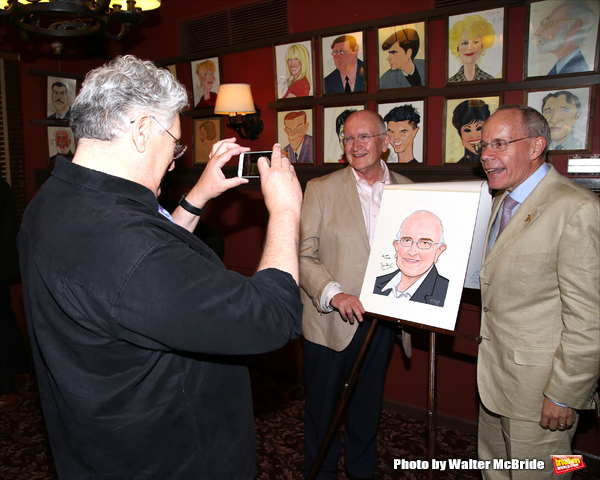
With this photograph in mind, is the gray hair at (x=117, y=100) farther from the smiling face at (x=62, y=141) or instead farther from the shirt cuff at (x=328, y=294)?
the smiling face at (x=62, y=141)

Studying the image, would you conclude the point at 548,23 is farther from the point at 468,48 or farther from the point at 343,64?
the point at 343,64

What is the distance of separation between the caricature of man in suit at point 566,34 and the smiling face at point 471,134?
0.46m

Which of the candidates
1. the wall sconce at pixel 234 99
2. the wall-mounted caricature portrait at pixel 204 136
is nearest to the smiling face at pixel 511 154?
the wall sconce at pixel 234 99

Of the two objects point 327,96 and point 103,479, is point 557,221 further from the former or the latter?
point 327,96

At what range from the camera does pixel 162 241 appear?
0.94m

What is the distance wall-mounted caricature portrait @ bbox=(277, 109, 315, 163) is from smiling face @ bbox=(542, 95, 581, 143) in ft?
5.27

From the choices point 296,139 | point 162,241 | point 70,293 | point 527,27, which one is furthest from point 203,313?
point 296,139

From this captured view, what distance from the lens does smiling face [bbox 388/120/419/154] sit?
10.2ft

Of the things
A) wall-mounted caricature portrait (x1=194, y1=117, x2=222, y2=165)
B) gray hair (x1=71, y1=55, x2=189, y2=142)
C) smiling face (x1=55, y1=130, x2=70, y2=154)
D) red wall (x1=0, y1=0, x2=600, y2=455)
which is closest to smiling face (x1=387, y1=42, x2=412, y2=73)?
red wall (x1=0, y1=0, x2=600, y2=455)

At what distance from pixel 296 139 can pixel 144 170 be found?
2.61 metres

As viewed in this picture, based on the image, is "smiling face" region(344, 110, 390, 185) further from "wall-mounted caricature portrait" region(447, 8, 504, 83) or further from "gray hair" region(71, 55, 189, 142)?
"gray hair" region(71, 55, 189, 142)

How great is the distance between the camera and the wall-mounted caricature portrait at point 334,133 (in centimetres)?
336

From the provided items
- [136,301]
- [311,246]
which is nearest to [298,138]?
[311,246]

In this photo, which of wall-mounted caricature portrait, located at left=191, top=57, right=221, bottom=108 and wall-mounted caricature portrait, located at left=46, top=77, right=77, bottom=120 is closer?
wall-mounted caricature portrait, located at left=191, top=57, right=221, bottom=108
